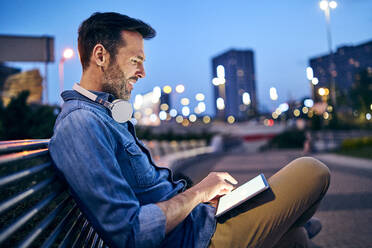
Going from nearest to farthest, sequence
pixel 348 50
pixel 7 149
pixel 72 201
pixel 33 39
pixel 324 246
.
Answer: pixel 7 149 < pixel 72 201 < pixel 324 246 < pixel 348 50 < pixel 33 39

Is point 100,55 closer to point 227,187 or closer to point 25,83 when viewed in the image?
point 227,187

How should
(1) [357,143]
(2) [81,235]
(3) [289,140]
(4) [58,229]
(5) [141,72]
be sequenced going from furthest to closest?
(3) [289,140] → (1) [357,143] → (5) [141,72] → (2) [81,235] → (4) [58,229]

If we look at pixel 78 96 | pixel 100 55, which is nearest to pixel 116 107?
pixel 78 96

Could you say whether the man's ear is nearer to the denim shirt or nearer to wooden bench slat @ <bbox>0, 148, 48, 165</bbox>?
the denim shirt

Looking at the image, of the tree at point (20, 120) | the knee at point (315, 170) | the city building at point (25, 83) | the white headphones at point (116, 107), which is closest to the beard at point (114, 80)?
the white headphones at point (116, 107)

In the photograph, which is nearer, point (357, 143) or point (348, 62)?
point (348, 62)

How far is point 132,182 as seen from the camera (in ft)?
5.07

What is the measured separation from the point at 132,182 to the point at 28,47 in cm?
1599

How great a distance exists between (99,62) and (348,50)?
20.4 feet

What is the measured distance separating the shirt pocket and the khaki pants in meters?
0.43

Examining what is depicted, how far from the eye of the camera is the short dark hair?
1766 mm

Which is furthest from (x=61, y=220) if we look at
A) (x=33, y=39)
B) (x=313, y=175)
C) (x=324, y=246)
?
(x=33, y=39)

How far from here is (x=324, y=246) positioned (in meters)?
3.05

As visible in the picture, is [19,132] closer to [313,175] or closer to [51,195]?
[51,195]
